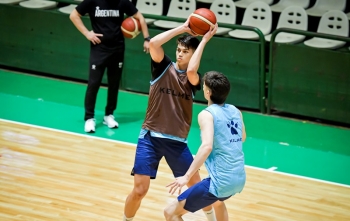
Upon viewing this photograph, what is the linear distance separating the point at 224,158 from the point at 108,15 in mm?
5041

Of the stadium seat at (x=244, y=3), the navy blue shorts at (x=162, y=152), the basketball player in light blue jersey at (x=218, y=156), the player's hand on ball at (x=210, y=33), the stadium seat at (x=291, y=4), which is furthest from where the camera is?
the stadium seat at (x=244, y=3)

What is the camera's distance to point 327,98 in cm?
1120

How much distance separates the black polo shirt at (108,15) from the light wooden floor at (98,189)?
5.27 feet

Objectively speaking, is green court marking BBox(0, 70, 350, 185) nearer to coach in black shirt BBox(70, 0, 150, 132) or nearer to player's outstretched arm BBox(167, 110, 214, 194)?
coach in black shirt BBox(70, 0, 150, 132)

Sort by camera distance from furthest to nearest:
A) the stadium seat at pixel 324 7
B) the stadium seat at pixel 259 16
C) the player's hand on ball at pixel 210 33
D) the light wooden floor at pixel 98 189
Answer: the stadium seat at pixel 324 7, the stadium seat at pixel 259 16, the light wooden floor at pixel 98 189, the player's hand on ball at pixel 210 33

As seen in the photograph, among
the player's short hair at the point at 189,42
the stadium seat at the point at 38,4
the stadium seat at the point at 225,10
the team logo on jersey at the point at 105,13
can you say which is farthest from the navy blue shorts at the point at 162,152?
the stadium seat at the point at 38,4

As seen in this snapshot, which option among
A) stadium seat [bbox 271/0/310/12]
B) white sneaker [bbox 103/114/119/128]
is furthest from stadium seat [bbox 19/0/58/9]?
stadium seat [bbox 271/0/310/12]

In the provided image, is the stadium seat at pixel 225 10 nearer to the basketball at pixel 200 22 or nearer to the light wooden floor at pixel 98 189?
the light wooden floor at pixel 98 189

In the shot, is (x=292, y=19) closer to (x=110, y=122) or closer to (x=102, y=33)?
(x=102, y=33)

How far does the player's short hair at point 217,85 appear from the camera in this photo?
5.95 meters

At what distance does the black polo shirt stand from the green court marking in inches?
55.5

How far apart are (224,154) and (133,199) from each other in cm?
114

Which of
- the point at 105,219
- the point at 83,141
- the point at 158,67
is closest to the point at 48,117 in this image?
the point at 83,141

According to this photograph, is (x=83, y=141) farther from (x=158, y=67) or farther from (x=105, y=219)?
(x=158, y=67)
